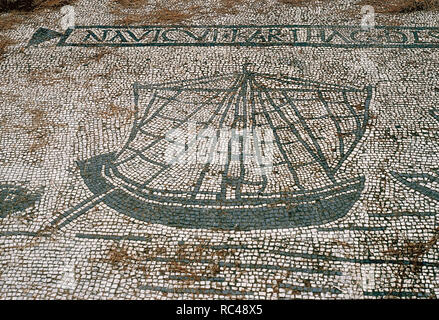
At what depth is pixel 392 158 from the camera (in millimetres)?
5234

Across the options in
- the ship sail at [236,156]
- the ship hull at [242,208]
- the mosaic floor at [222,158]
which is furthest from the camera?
the ship sail at [236,156]

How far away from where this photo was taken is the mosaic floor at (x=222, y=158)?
414cm

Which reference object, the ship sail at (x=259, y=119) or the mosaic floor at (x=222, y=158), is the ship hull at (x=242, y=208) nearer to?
the mosaic floor at (x=222, y=158)

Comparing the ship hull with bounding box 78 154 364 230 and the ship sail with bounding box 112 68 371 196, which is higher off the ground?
the ship sail with bounding box 112 68 371 196

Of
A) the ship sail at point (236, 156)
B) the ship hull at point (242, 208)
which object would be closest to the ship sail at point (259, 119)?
the ship sail at point (236, 156)

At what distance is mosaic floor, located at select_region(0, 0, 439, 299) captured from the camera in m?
4.14

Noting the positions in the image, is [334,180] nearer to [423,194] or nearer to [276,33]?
[423,194]

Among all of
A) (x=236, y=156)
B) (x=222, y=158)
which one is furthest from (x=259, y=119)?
(x=222, y=158)

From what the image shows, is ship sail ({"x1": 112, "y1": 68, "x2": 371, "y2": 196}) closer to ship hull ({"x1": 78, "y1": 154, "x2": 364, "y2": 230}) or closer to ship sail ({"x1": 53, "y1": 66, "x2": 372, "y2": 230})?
ship sail ({"x1": 53, "y1": 66, "x2": 372, "y2": 230})

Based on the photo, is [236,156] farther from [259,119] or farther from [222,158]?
[259,119]

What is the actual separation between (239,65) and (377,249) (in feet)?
12.2

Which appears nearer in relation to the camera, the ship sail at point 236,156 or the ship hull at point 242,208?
the ship hull at point 242,208

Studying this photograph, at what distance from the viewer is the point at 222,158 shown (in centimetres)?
538

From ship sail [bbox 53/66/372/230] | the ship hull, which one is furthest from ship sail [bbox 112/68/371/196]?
the ship hull
